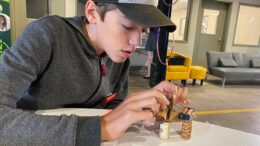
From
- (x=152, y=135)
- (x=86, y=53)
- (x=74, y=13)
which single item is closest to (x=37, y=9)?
(x=74, y=13)

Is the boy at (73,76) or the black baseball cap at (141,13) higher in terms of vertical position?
the black baseball cap at (141,13)

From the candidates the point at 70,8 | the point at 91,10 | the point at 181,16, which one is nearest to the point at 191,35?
the point at 181,16

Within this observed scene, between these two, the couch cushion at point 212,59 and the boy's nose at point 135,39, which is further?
the couch cushion at point 212,59

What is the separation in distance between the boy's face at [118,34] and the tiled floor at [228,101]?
6.86 ft

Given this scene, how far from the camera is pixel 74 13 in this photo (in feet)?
16.0

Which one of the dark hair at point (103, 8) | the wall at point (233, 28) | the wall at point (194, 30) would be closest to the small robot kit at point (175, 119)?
the dark hair at point (103, 8)

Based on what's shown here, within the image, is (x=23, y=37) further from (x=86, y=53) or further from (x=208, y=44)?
(x=208, y=44)

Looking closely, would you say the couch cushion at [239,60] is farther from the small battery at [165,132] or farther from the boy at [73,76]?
the small battery at [165,132]

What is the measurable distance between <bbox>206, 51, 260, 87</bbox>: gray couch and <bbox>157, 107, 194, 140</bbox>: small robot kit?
4107 mm

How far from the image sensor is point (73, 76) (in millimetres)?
790

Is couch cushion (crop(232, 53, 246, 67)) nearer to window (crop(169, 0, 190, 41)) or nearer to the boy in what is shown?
window (crop(169, 0, 190, 41))

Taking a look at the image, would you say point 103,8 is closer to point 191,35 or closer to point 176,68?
point 176,68

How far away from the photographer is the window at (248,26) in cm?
625

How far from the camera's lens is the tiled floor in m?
2.45
